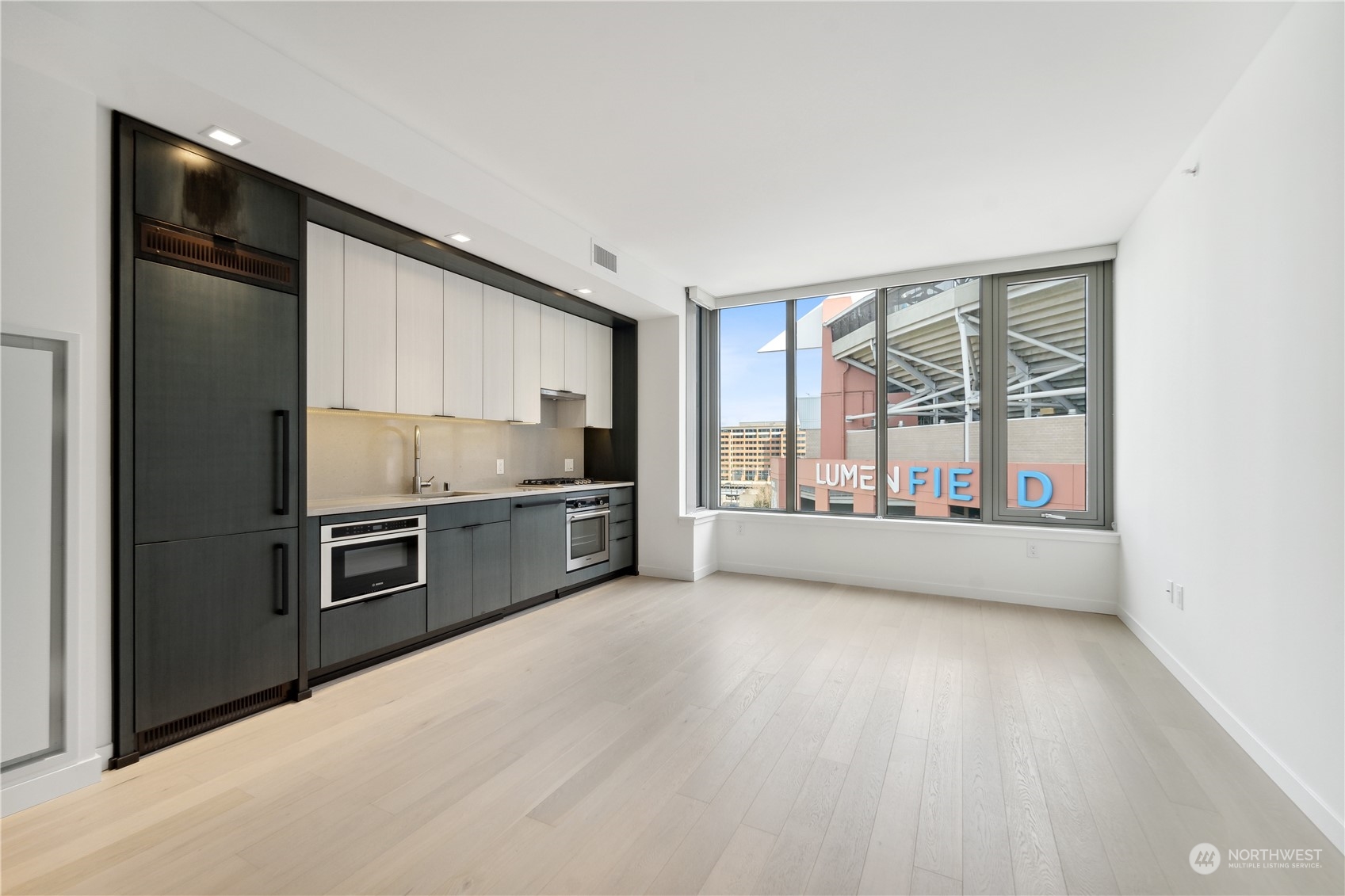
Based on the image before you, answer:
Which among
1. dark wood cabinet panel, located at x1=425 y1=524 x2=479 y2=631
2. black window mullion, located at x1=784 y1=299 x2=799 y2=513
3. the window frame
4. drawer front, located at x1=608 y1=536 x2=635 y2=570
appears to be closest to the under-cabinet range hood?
drawer front, located at x1=608 y1=536 x2=635 y2=570

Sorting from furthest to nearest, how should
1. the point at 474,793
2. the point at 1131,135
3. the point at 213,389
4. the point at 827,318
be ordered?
the point at 827,318 < the point at 1131,135 < the point at 213,389 < the point at 474,793

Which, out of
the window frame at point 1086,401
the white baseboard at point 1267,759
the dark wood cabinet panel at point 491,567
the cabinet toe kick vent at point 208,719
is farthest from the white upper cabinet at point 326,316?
the window frame at point 1086,401

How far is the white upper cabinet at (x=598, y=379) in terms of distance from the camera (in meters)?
5.43

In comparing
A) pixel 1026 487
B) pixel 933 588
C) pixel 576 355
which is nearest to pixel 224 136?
pixel 576 355

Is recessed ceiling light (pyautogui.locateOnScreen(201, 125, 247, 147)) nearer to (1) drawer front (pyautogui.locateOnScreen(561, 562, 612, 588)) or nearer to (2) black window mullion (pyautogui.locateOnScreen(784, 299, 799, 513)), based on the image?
(1) drawer front (pyautogui.locateOnScreen(561, 562, 612, 588))

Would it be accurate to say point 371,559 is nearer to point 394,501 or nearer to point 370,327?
point 394,501

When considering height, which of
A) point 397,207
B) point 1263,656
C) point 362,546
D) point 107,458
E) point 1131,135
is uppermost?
point 1131,135

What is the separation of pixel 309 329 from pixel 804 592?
3.93 m

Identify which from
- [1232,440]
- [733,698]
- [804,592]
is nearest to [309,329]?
[733,698]

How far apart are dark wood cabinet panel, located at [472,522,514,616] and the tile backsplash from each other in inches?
25.3

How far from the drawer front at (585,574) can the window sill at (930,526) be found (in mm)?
830

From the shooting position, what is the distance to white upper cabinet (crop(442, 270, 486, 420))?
399cm

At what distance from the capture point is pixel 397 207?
3092mm

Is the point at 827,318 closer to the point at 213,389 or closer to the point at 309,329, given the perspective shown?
the point at 309,329
